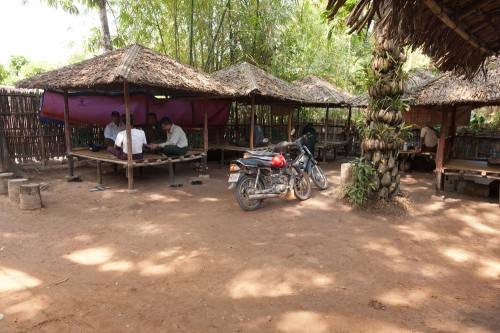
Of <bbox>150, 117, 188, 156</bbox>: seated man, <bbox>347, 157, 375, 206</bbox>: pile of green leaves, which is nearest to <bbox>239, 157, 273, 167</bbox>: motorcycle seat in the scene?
<bbox>347, 157, 375, 206</bbox>: pile of green leaves

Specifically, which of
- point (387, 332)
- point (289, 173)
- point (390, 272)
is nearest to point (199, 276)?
point (387, 332)

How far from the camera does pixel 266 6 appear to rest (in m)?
11.1

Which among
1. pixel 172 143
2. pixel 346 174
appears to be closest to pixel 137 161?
pixel 172 143

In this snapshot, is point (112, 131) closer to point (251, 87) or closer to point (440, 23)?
point (251, 87)

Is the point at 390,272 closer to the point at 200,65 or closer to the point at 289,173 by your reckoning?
the point at 289,173

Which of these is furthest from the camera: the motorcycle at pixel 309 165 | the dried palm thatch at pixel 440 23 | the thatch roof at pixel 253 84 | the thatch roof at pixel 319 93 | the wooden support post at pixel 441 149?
the thatch roof at pixel 319 93

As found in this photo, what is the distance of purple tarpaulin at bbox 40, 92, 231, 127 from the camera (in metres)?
8.16

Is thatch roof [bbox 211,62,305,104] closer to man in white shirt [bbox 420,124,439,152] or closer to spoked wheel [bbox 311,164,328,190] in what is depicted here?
spoked wheel [bbox 311,164,328,190]

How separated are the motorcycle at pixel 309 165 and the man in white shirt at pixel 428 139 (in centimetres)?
435

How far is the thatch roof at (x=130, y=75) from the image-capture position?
19.9 ft

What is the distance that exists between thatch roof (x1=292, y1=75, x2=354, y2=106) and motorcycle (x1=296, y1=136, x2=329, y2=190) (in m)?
4.02

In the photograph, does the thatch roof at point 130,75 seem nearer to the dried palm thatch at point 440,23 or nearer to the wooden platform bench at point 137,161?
the wooden platform bench at point 137,161

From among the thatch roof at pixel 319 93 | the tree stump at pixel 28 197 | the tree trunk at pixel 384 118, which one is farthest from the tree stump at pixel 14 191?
the thatch roof at pixel 319 93

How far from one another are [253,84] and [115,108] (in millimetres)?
3842
